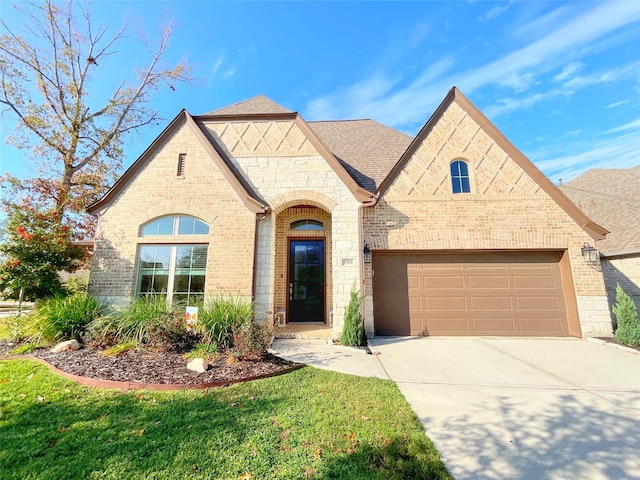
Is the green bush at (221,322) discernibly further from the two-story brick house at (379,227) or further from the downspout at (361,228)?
the downspout at (361,228)

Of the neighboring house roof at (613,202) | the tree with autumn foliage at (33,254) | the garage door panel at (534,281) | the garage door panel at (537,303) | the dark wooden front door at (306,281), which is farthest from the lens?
the dark wooden front door at (306,281)

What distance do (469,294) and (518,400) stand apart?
4.65 meters

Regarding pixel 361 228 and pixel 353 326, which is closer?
pixel 353 326

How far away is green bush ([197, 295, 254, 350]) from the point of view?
5.72 m

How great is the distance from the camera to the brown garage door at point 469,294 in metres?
7.88

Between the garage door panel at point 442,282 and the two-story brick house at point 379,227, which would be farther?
the garage door panel at point 442,282

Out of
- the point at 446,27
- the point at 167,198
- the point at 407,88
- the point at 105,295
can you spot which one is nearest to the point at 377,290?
the point at 167,198

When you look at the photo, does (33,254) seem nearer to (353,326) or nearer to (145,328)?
(145,328)

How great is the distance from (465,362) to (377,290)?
10.0 ft

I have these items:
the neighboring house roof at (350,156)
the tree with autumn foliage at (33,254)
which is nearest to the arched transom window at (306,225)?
the neighboring house roof at (350,156)

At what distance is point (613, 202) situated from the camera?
11.6m

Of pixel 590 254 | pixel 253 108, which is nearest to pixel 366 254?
pixel 253 108

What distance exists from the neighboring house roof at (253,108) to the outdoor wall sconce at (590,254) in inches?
397

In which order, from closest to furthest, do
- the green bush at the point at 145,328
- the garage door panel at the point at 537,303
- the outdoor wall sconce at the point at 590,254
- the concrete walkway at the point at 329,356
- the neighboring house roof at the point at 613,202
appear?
the concrete walkway at the point at 329,356 < the green bush at the point at 145,328 < the outdoor wall sconce at the point at 590,254 < the garage door panel at the point at 537,303 < the neighboring house roof at the point at 613,202
